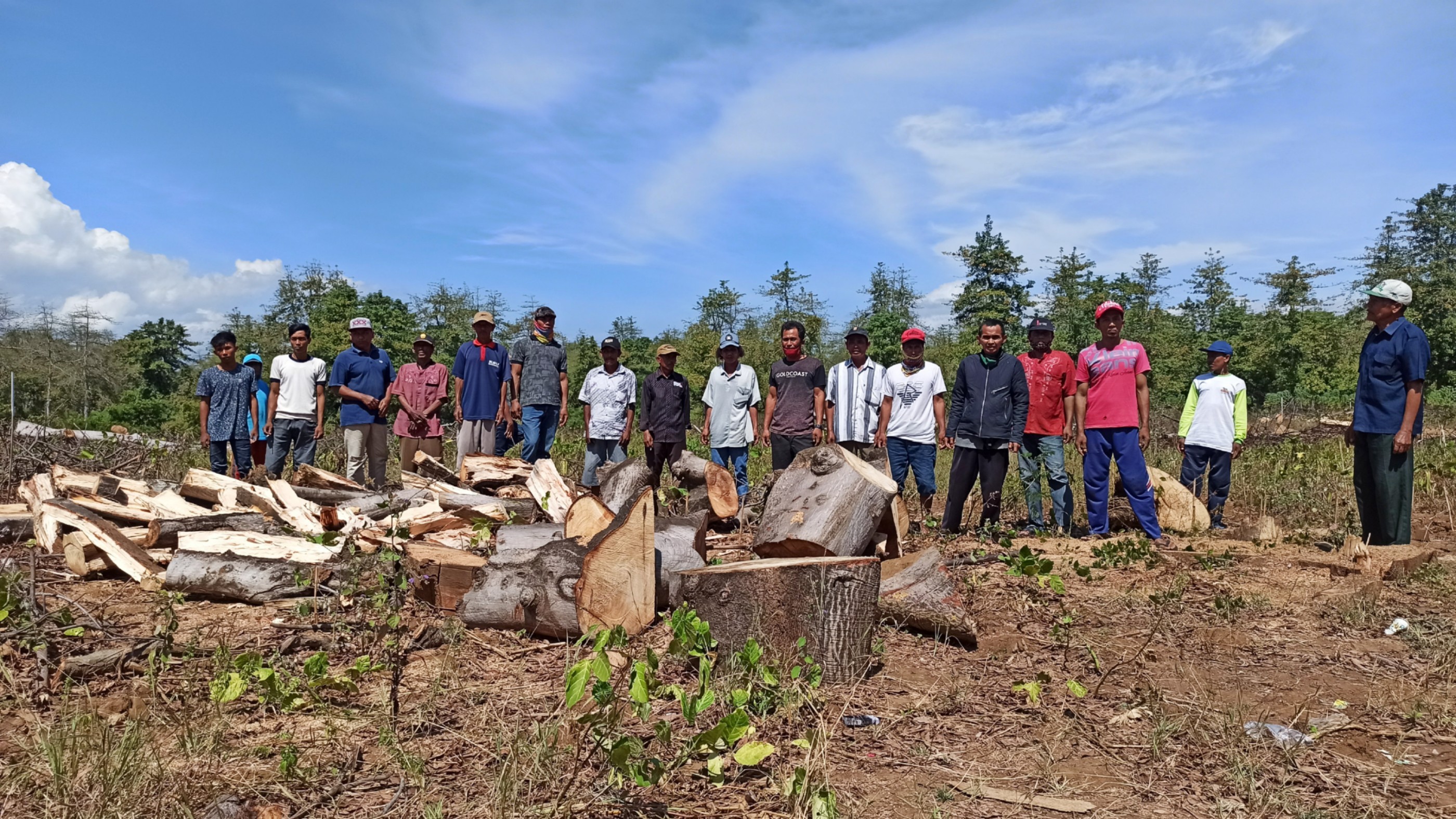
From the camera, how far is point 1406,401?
17.4 ft

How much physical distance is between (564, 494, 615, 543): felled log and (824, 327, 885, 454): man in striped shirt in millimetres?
2802

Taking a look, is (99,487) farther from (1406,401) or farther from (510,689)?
(1406,401)

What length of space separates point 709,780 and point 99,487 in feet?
20.5

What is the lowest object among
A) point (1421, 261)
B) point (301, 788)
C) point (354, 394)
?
point (301, 788)

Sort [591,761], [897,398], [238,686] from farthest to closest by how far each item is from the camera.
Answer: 1. [897,398]
2. [238,686]
3. [591,761]

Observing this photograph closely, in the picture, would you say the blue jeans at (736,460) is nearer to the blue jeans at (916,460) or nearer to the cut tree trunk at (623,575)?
the blue jeans at (916,460)

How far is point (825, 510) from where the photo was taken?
4664 mm

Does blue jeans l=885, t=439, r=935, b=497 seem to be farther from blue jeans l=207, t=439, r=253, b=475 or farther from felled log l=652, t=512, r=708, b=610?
blue jeans l=207, t=439, r=253, b=475

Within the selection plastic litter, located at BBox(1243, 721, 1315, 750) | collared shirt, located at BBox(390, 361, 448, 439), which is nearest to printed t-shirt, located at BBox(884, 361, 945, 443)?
plastic litter, located at BBox(1243, 721, 1315, 750)

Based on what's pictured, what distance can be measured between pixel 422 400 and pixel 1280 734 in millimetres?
7185

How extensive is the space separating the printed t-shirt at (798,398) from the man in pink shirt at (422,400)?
3.30 meters

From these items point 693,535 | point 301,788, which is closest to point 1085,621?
point 693,535

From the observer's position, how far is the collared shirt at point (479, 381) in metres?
7.69

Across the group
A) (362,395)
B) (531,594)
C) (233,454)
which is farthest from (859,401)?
(233,454)
